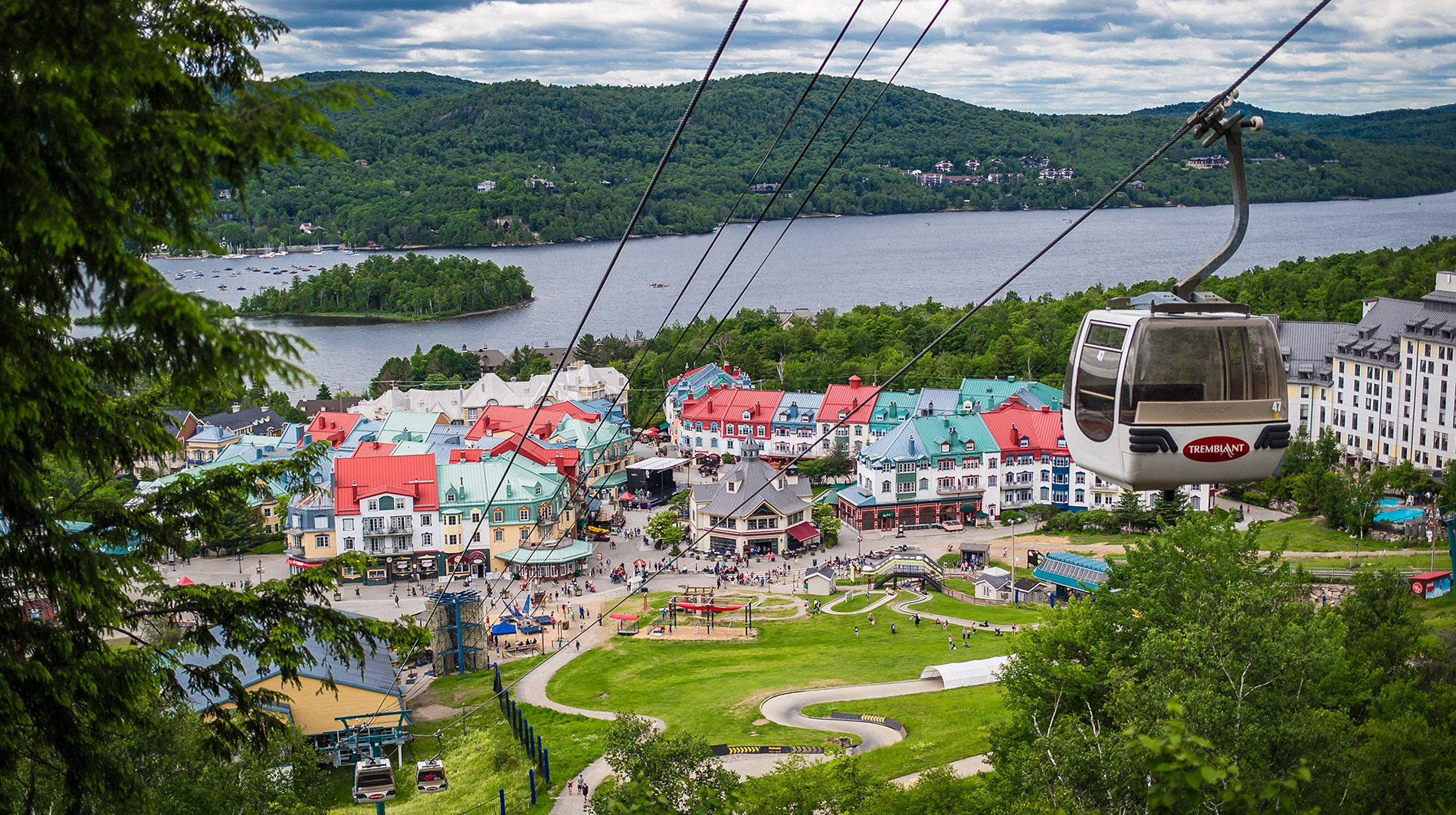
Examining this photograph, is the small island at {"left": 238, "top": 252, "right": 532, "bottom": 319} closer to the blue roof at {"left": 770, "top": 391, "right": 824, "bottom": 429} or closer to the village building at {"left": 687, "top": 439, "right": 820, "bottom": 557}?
the blue roof at {"left": 770, "top": 391, "right": 824, "bottom": 429}

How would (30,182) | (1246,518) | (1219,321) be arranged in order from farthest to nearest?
(1246,518) < (1219,321) < (30,182)

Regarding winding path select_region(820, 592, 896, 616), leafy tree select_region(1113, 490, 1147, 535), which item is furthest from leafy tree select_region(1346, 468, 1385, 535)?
winding path select_region(820, 592, 896, 616)

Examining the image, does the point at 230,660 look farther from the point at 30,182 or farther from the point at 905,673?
the point at 905,673

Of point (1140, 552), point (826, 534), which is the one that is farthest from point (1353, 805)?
point (826, 534)

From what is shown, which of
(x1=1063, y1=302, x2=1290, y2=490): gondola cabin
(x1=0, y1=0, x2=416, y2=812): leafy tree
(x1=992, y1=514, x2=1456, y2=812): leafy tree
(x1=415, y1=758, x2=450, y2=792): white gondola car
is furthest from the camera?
(x1=415, y1=758, x2=450, y2=792): white gondola car

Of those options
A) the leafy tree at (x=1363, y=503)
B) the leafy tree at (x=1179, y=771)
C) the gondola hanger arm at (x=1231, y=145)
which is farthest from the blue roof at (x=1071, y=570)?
the leafy tree at (x=1179, y=771)
